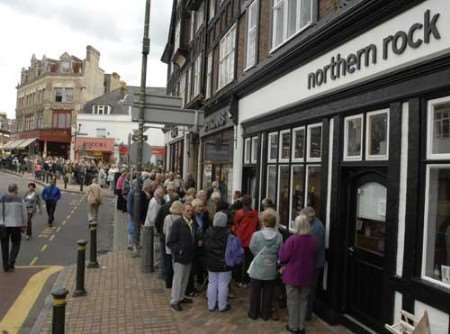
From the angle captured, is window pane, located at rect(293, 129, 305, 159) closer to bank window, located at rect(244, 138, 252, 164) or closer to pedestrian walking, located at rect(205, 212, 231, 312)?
pedestrian walking, located at rect(205, 212, 231, 312)

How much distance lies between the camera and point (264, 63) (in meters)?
11.3

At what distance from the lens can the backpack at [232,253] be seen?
720 cm

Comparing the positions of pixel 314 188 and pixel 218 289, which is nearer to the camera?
pixel 218 289

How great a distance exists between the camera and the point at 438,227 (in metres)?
5.30

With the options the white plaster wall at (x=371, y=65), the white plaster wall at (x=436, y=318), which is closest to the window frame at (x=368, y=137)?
the white plaster wall at (x=371, y=65)

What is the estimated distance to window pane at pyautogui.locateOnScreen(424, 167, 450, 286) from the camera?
5184 millimetres

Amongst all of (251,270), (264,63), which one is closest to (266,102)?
(264,63)

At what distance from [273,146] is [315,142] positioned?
2.28m

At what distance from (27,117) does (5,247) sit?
59583mm

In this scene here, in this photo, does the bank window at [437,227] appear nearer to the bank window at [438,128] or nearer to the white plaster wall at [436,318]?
the bank window at [438,128]

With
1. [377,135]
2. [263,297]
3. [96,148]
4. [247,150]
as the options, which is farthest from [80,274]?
[96,148]

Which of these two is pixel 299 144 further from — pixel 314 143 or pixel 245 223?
pixel 245 223

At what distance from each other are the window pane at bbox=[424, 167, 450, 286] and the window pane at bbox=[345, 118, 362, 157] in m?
1.66

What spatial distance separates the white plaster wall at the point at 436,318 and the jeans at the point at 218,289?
2937 millimetres
